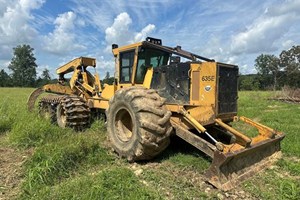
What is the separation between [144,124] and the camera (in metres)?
5.48

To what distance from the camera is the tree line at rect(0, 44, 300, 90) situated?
2394 inches

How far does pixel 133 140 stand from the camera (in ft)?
19.1

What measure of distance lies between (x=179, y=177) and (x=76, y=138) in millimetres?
2533

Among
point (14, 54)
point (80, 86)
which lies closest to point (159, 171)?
point (80, 86)

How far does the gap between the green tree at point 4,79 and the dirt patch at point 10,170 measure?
254 ft

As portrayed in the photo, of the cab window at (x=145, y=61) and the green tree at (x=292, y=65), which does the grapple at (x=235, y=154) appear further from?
the green tree at (x=292, y=65)

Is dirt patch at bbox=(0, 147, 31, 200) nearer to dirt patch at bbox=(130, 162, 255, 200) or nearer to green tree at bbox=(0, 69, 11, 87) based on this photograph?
dirt patch at bbox=(130, 162, 255, 200)

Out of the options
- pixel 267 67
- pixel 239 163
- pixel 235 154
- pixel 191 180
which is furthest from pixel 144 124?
pixel 267 67

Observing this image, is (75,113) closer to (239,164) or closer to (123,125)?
(123,125)

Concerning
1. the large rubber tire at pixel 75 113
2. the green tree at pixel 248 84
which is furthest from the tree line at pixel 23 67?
the large rubber tire at pixel 75 113

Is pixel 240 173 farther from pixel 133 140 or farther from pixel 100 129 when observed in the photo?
pixel 100 129

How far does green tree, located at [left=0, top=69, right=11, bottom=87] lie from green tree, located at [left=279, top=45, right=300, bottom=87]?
65966 mm

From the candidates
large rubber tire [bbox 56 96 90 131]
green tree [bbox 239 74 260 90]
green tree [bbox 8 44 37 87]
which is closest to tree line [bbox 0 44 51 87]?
green tree [bbox 8 44 37 87]

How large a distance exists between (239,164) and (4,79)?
86941 millimetres
